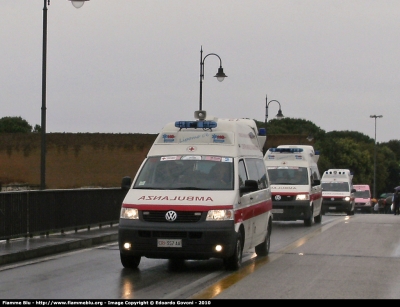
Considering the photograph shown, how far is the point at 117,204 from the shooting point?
23.2m

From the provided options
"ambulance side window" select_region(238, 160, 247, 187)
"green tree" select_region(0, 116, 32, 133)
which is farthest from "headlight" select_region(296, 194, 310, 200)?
"green tree" select_region(0, 116, 32, 133)

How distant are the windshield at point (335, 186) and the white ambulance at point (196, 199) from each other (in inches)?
1065

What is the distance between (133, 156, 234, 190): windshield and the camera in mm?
13070

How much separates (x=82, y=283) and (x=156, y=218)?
1682mm

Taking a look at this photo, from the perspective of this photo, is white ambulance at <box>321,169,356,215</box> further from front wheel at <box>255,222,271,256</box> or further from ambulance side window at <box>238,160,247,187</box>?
ambulance side window at <box>238,160,247,187</box>

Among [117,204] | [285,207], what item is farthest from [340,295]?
[285,207]

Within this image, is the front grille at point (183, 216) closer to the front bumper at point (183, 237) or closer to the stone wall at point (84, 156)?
the front bumper at point (183, 237)

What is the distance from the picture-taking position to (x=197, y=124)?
14148 mm

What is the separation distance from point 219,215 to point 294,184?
13.9m

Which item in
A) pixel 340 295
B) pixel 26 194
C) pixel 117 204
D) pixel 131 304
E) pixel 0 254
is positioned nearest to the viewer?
pixel 131 304

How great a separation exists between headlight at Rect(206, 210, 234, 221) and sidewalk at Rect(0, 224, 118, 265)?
3.94m

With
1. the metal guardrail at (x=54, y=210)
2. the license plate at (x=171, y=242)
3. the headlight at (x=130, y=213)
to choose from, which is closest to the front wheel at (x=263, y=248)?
the license plate at (x=171, y=242)

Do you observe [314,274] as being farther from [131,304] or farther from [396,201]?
[396,201]

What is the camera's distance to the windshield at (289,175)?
26156 mm
